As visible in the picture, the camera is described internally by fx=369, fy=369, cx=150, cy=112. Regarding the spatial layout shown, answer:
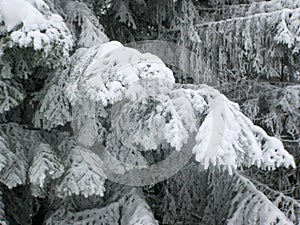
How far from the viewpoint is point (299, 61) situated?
4.07 m

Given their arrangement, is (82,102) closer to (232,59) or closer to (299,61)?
(232,59)

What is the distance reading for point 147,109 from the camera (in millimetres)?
2373

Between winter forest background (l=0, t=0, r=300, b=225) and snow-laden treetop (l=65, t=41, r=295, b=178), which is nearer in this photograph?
snow-laden treetop (l=65, t=41, r=295, b=178)

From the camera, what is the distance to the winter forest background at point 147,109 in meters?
2.21

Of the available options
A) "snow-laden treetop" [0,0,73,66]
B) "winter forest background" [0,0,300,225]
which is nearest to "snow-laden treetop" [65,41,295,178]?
"winter forest background" [0,0,300,225]

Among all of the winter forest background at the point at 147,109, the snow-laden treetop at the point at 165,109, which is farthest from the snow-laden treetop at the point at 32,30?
the snow-laden treetop at the point at 165,109

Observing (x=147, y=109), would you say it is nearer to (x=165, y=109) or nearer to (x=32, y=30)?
(x=165, y=109)

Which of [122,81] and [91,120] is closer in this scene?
[122,81]

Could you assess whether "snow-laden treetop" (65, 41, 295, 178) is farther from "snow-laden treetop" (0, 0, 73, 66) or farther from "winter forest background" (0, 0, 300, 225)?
"snow-laden treetop" (0, 0, 73, 66)

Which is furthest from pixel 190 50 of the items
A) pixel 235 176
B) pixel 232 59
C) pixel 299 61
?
pixel 235 176

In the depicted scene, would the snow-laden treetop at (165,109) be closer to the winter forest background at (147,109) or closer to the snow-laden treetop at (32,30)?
the winter forest background at (147,109)

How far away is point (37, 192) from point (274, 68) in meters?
2.86

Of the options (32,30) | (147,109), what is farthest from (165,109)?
(32,30)

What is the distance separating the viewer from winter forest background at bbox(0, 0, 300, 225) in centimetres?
221
